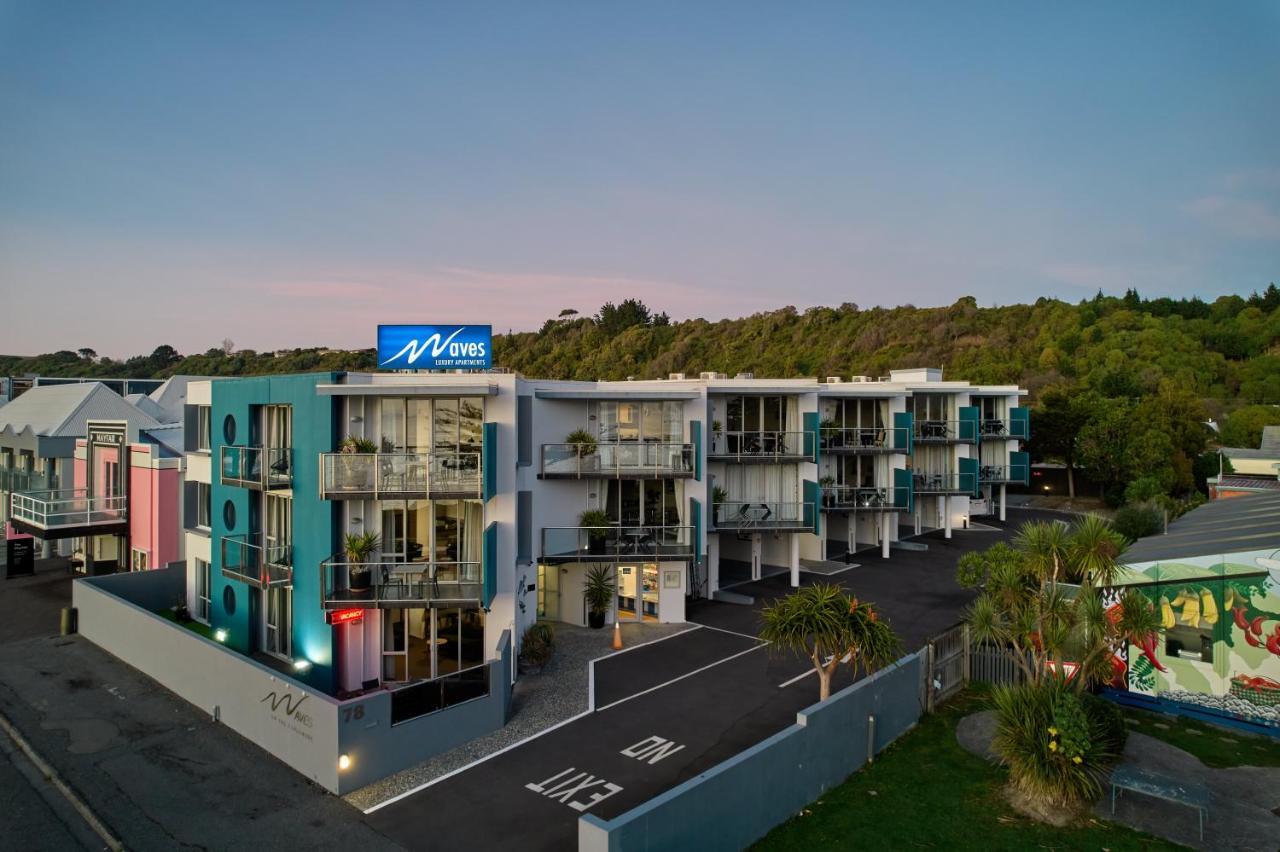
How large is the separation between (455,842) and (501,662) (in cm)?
413

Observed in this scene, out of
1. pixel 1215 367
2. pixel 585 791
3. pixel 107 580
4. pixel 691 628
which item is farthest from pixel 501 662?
pixel 1215 367

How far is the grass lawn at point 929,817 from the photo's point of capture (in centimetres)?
1060

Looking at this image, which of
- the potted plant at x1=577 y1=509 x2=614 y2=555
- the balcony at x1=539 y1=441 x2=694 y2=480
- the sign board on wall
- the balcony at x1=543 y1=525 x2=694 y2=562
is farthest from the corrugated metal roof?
the potted plant at x1=577 y1=509 x2=614 y2=555

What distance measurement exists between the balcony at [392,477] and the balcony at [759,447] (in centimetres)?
1106

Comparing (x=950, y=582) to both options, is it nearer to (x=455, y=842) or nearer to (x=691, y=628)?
(x=691, y=628)

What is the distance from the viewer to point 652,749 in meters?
13.7

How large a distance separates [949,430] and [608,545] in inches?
855

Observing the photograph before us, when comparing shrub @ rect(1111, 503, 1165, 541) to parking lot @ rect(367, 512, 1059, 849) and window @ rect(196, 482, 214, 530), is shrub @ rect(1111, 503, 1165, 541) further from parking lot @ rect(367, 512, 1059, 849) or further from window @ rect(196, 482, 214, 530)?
window @ rect(196, 482, 214, 530)

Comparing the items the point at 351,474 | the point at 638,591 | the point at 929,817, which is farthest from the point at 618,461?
the point at 929,817

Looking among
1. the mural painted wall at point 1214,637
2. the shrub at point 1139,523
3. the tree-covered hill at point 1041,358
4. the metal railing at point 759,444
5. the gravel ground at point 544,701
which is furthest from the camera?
the tree-covered hill at point 1041,358

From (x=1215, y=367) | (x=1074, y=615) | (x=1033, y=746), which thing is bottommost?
(x=1033, y=746)

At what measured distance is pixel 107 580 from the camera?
21.8m

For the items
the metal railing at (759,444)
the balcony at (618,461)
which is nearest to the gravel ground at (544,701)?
the balcony at (618,461)

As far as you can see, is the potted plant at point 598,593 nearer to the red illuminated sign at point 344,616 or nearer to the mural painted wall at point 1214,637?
the red illuminated sign at point 344,616
